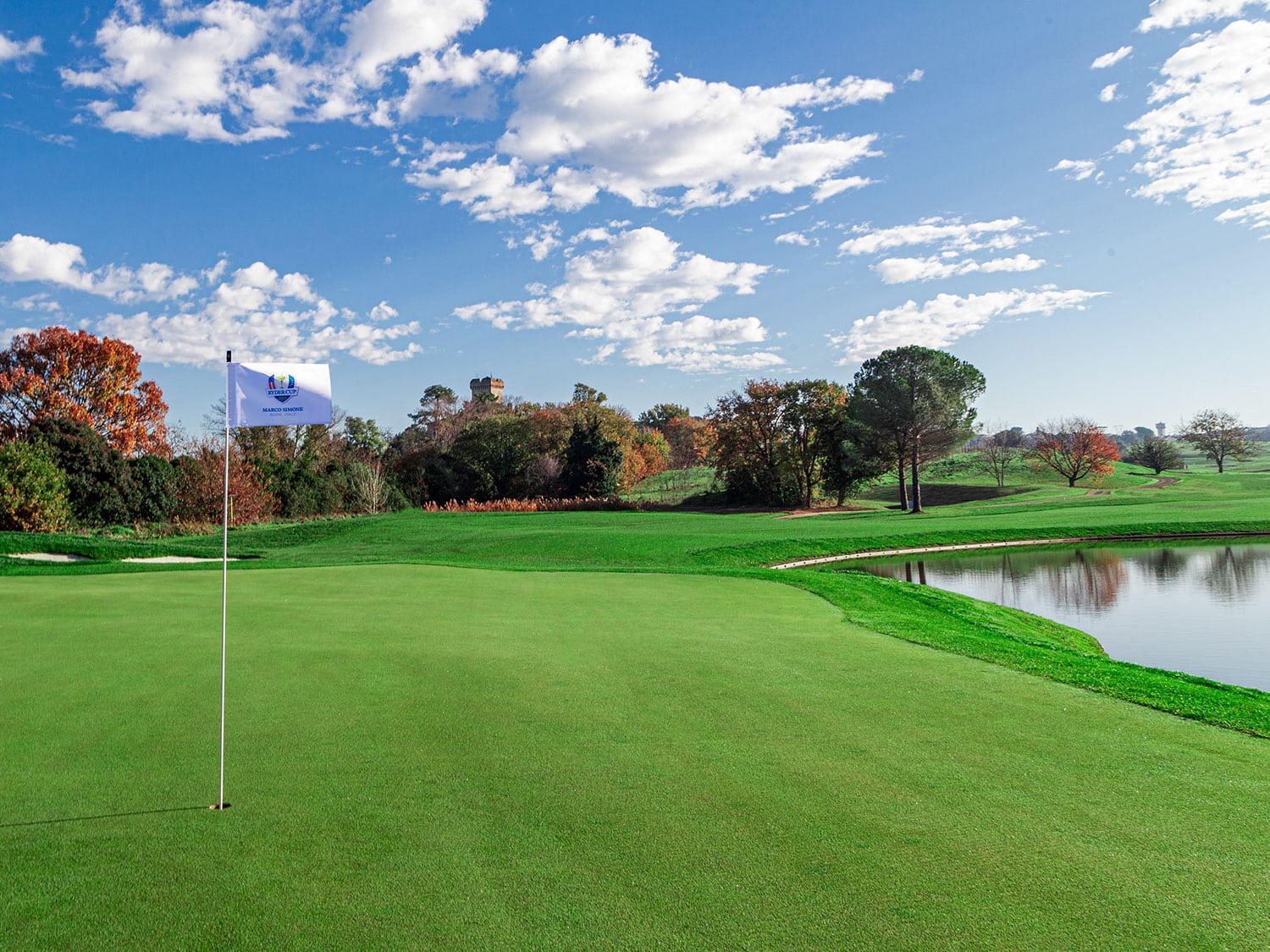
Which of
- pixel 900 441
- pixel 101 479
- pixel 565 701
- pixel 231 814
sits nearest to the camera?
pixel 231 814

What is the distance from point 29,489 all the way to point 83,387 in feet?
74.2

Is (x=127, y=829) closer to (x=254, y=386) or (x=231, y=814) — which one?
(x=231, y=814)

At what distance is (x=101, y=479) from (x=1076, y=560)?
3260cm

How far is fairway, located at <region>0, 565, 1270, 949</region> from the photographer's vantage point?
3.09 m

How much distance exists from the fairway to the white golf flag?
209 cm

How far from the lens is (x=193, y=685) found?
6.38m

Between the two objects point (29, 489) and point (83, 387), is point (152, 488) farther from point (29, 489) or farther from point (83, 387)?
point (83, 387)

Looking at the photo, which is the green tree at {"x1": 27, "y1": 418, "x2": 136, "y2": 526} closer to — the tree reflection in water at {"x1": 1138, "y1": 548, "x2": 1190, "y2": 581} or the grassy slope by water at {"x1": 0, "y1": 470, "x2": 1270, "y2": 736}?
the grassy slope by water at {"x1": 0, "y1": 470, "x2": 1270, "y2": 736}

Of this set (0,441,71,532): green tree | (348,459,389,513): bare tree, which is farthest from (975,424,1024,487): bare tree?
(0,441,71,532): green tree

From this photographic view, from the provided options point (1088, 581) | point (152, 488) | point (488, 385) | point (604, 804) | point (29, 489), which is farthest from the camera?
point (488, 385)

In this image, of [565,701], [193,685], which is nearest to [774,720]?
[565,701]

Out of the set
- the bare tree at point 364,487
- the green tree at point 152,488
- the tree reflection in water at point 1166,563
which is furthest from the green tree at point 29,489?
the tree reflection in water at point 1166,563

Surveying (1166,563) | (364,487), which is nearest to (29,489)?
(364,487)

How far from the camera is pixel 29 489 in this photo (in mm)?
25078
